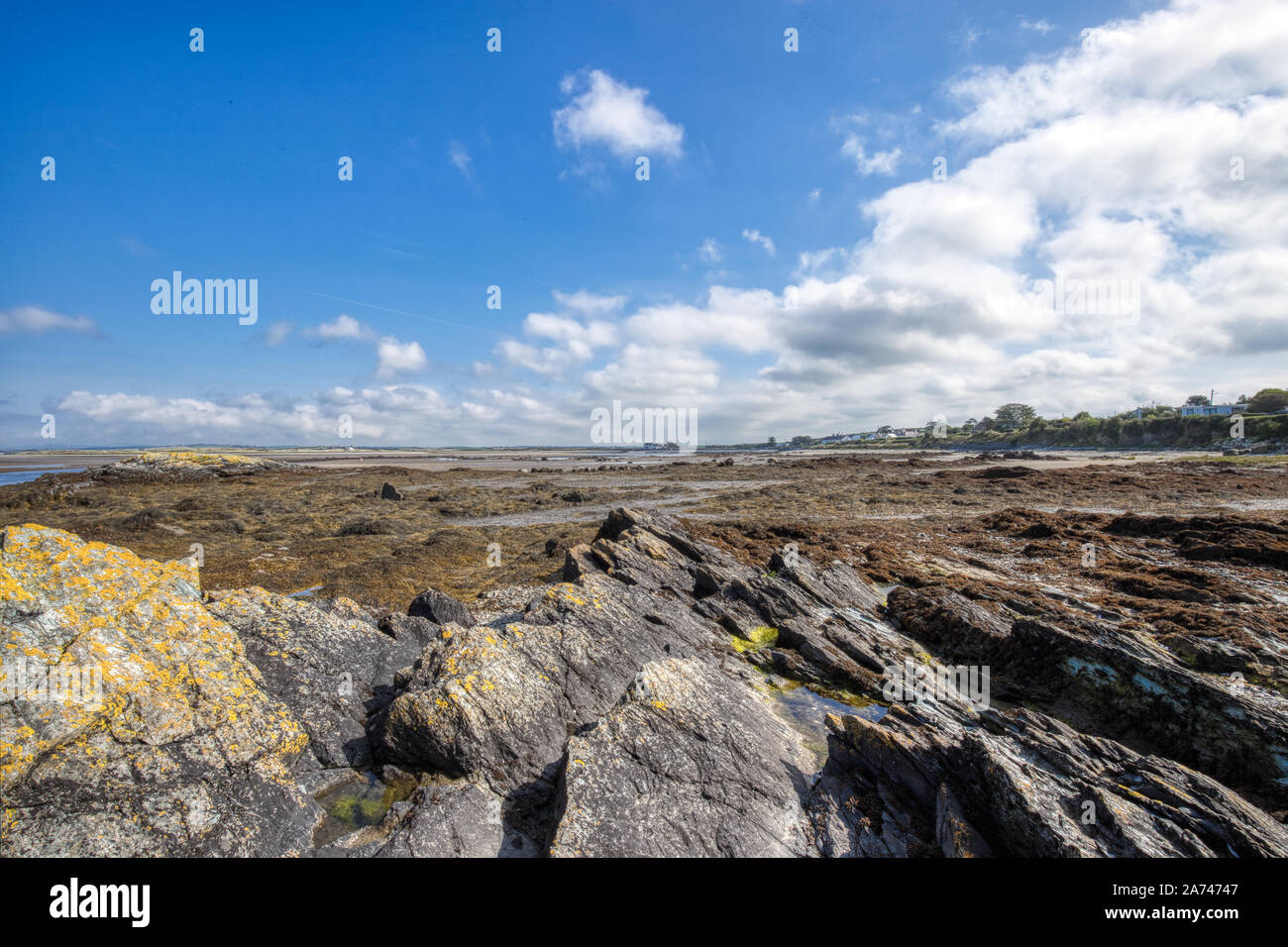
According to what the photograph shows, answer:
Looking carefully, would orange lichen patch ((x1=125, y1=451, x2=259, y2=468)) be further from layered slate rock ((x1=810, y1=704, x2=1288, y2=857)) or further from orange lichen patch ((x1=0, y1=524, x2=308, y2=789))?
layered slate rock ((x1=810, y1=704, x2=1288, y2=857))

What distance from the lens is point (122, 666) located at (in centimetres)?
666

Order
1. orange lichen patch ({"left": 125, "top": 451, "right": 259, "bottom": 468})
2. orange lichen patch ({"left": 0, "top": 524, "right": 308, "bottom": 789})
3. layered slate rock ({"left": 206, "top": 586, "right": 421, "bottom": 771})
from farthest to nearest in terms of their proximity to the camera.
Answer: orange lichen patch ({"left": 125, "top": 451, "right": 259, "bottom": 468})
layered slate rock ({"left": 206, "top": 586, "right": 421, "bottom": 771})
orange lichen patch ({"left": 0, "top": 524, "right": 308, "bottom": 789})

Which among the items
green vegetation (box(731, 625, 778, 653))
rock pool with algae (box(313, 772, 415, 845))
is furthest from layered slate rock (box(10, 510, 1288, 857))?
green vegetation (box(731, 625, 778, 653))

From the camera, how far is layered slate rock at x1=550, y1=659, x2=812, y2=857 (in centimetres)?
587

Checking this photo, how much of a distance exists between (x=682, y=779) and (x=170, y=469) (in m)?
67.4

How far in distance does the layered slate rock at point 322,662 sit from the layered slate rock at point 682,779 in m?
3.69

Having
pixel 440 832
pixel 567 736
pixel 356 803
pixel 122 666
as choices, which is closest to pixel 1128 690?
pixel 567 736

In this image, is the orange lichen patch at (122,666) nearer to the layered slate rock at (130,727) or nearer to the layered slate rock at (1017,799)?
the layered slate rock at (130,727)

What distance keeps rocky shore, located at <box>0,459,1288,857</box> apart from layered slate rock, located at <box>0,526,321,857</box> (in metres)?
0.03

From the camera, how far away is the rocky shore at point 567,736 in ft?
18.7

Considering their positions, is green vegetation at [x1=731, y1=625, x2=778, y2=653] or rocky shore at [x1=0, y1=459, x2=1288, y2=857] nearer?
rocky shore at [x1=0, y1=459, x2=1288, y2=857]
